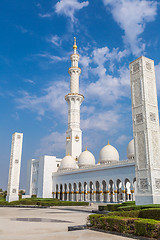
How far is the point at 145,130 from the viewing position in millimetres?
17891

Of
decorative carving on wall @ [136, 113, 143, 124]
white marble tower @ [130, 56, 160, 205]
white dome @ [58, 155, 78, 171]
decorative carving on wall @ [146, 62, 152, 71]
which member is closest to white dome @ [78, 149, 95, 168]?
white dome @ [58, 155, 78, 171]

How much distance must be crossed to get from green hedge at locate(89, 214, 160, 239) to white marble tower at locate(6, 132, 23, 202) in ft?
105

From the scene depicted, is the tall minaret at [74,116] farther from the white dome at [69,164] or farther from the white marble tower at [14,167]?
the white marble tower at [14,167]

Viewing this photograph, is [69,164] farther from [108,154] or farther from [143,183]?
[143,183]

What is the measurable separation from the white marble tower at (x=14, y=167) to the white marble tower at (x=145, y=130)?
86.8ft

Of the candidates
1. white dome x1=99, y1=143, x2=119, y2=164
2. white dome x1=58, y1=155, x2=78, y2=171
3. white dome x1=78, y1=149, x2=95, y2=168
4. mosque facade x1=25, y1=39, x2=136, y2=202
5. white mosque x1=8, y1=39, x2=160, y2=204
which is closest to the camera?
white mosque x1=8, y1=39, x2=160, y2=204

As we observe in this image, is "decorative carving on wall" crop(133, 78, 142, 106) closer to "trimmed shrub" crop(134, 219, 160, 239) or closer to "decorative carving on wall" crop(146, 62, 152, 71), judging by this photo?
"decorative carving on wall" crop(146, 62, 152, 71)

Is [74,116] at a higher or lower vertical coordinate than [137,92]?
higher

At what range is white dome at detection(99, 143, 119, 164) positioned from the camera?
116ft

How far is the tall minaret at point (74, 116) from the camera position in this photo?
45.3m

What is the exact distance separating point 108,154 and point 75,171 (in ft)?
21.4

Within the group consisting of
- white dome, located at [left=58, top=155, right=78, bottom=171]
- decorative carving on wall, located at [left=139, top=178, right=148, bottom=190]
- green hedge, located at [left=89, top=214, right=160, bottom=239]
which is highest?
white dome, located at [left=58, top=155, right=78, bottom=171]

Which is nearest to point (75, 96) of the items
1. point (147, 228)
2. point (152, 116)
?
point (152, 116)

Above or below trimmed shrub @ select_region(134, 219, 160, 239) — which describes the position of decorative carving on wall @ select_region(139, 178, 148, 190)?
above
